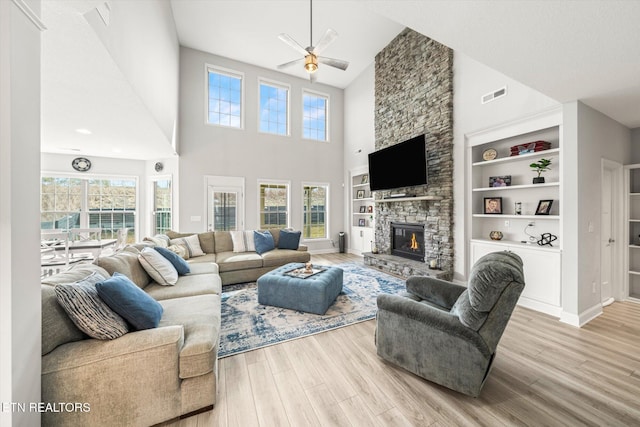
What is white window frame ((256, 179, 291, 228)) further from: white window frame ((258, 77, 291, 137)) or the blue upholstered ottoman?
the blue upholstered ottoman

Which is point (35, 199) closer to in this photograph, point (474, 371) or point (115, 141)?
point (474, 371)

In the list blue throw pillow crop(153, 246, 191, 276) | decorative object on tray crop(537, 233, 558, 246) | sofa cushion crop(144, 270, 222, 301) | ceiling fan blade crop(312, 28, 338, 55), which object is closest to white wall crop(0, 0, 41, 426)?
sofa cushion crop(144, 270, 222, 301)

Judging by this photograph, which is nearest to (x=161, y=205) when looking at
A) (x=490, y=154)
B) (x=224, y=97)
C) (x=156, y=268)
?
(x=224, y=97)

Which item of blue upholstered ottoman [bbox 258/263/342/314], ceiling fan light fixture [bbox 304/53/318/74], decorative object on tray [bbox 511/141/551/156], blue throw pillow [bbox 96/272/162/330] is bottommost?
blue upholstered ottoman [bbox 258/263/342/314]

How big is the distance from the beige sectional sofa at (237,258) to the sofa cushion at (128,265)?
1.28 meters

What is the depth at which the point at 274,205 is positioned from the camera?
6891 millimetres

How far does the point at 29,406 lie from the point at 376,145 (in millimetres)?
6318

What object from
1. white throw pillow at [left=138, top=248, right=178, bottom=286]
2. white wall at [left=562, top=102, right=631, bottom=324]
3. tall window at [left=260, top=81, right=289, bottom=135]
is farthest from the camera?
tall window at [left=260, top=81, right=289, bottom=135]

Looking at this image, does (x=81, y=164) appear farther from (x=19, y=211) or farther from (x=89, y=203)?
(x=19, y=211)

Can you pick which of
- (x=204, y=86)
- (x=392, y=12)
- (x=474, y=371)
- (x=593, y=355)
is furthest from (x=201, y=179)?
(x=593, y=355)

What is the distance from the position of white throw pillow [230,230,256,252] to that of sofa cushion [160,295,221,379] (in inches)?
96.2

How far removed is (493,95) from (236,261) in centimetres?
488

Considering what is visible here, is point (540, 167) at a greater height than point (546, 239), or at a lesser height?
greater

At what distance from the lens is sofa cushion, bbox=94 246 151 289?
2209 millimetres
